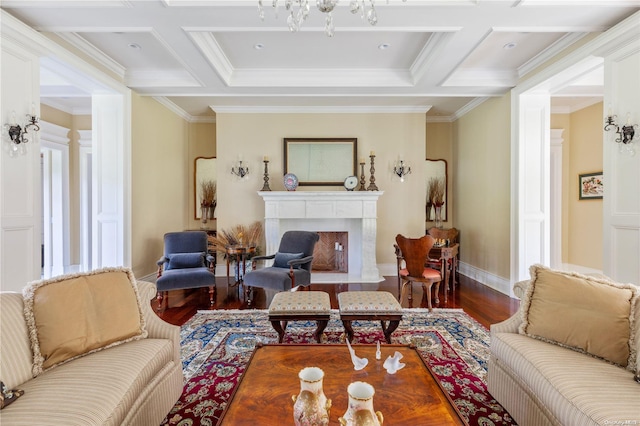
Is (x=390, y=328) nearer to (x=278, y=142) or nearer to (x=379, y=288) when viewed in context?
(x=379, y=288)

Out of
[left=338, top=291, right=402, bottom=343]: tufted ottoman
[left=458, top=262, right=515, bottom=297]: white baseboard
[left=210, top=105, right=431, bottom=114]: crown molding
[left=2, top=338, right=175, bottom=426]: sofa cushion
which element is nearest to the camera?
[left=2, top=338, right=175, bottom=426]: sofa cushion

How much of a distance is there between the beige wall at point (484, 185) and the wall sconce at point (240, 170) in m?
3.95

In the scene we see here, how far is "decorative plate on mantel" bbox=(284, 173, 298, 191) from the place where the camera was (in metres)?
5.32

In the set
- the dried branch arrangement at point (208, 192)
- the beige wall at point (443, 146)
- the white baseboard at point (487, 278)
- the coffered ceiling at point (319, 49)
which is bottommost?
the white baseboard at point (487, 278)

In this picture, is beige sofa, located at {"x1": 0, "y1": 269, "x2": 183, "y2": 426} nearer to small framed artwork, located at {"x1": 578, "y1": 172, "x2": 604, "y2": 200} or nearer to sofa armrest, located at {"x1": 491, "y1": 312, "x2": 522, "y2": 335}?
sofa armrest, located at {"x1": 491, "y1": 312, "x2": 522, "y2": 335}

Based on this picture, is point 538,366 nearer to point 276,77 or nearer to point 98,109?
point 276,77

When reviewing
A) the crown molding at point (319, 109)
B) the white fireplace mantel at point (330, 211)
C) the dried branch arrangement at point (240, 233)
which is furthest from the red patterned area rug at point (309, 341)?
the crown molding at point (319, 109)

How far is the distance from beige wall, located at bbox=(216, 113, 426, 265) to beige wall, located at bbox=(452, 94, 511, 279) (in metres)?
0.86

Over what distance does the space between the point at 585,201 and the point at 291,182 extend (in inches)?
200

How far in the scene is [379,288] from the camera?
15.8 ft

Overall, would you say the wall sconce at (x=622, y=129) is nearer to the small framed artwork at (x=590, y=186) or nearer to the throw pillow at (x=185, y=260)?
the small framed artwork at (x=590, y=186)

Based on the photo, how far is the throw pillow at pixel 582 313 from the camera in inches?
64.5

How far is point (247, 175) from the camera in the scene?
5543mm

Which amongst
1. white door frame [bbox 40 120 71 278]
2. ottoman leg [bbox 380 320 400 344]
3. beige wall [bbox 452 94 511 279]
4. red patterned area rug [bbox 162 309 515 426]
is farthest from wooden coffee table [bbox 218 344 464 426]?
white door frame [bbox 40 120 71 278]
